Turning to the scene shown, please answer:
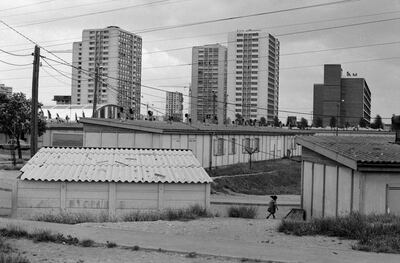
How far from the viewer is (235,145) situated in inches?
1750

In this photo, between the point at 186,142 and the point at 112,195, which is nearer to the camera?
the point at 112,195

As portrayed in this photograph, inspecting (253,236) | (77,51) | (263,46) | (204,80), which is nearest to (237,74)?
(263,46)

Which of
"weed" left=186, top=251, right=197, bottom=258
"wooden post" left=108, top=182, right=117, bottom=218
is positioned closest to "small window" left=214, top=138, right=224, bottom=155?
"wooden post" left=108, top=182, right=117, bottom=218

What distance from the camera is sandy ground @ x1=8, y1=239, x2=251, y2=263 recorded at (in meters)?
8.35

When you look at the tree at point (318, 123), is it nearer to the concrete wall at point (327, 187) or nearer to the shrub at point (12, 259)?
the concrete wall at point (327, 187)

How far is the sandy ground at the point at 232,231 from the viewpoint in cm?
1018

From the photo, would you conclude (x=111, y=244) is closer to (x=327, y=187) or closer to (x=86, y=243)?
(x=86, y=243)

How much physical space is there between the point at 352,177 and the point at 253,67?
115 feet

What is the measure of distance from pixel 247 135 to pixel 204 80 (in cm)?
1861

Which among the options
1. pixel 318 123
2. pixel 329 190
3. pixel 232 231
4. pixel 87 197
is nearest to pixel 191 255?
pixel 232 231

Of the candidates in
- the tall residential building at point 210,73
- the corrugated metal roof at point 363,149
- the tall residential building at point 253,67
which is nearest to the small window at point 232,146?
the tall residential building at point 253,67

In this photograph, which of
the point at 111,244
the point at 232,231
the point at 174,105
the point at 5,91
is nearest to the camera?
the point at 111,244

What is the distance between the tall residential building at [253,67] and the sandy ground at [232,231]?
36040 millimetres

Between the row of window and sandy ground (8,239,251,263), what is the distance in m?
30.7
